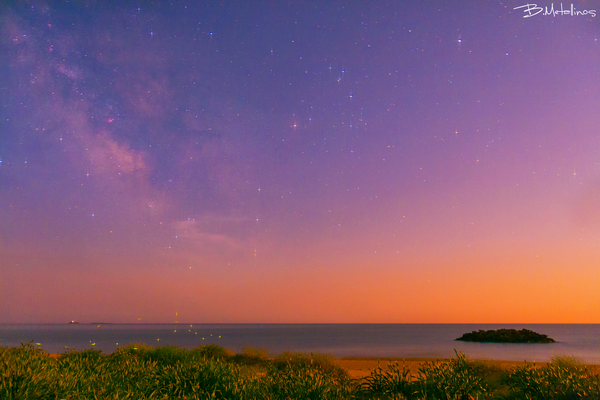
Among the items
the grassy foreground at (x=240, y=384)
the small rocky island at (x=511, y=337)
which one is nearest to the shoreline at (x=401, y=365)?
the grassy foreground at (x=240, y=384)

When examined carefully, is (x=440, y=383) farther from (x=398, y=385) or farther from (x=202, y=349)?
(x=202, y=349)

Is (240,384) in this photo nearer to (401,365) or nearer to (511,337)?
(401,365)

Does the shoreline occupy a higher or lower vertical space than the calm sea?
higher

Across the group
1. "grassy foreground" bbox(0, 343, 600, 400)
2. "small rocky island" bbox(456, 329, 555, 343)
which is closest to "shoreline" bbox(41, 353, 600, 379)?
"grassy foreground" bbox(0, 343, 600, 400)

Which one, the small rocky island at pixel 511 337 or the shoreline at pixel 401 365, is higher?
the shoreline at pixel 401 365

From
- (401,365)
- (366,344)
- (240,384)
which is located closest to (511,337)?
(366,344)

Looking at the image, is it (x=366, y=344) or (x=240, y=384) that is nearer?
(x=240, y=384)

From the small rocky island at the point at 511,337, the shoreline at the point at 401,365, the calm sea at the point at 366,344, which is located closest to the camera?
the shoreline at the point at 401,365

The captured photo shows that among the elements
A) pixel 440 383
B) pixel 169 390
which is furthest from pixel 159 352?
pixel 440 383

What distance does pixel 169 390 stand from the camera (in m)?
8.78

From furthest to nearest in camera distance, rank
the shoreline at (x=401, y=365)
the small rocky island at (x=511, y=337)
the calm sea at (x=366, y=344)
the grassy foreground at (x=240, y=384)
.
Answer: the small rocky island at (x=511, y=337) < the calm sea at (x=366, y=344) < the shoreline at (x=401, y=365) < the grassy foreground at (x=240, y=384)

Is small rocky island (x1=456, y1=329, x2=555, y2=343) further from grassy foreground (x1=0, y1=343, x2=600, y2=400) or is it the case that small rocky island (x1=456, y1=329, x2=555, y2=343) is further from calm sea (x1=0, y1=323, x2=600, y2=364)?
grassy foreground (x1=0, y1=343, x2=600, y2=400)

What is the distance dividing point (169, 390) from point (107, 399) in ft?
5.36

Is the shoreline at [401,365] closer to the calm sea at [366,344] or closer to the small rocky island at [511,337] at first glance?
the calm sea at [366,344]
